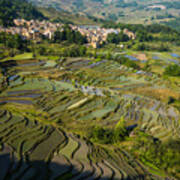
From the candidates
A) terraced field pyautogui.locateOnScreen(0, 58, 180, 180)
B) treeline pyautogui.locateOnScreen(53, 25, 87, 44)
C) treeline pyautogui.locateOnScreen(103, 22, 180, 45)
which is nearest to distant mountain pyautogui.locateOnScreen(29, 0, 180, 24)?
treeline pyautogui.locateOnScreen(103, 22, 180, 45)

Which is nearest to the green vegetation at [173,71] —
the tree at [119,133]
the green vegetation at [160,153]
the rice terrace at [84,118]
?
the rice terrace at [84,118]

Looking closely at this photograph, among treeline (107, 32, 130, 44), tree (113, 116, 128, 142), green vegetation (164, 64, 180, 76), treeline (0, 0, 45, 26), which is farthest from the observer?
treeline (0, 0, 45, 26)

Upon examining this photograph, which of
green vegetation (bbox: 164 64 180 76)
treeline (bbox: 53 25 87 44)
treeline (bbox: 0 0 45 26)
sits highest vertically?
treeline (bbox: 0 0 45 26)

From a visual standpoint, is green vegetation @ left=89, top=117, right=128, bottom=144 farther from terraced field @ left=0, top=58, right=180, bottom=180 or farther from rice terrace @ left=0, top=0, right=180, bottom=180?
terraced field @ left=0, top=58, right=180, bottom=180

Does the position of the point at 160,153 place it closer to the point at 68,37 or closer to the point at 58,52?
the point at 58,52

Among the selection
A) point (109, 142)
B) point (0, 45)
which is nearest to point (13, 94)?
point (109, 142)

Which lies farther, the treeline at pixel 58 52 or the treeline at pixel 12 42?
the treeline at pixel 58 52

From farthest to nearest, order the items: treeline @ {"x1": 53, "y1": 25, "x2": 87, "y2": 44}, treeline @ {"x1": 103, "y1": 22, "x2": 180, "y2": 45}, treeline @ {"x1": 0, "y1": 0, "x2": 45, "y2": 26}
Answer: treeline @ {"x1": 103, "y1": 22, "x2": 180, "y2": 45}
treeline @ {"x1": 0, "y1": 0, "x2": 45, "y2": 26}
treeline @ {"x1": 53, "y1": 25, "x2": 87, "y2": 44}

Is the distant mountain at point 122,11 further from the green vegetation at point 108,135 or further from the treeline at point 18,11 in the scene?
the green vegetation at point 108,135
